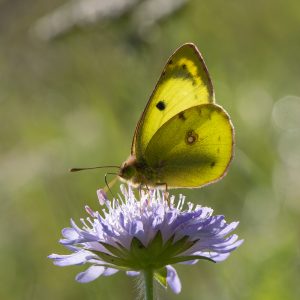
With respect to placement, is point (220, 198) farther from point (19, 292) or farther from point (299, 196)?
Answer: point (19, 292)

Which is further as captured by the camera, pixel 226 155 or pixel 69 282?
pixel 69 282

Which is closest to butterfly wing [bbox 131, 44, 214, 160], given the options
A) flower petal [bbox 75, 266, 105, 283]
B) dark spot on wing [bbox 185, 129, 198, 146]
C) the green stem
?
dark spot on wing [bbox 185, 129, 198, 146]

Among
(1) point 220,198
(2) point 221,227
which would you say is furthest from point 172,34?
(2) point 221,227

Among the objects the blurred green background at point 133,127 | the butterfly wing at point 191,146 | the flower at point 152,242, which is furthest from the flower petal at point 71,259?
the blurred green background at point 133,127

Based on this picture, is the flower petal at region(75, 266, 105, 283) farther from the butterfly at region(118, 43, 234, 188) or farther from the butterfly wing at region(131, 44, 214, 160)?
the butterfly wing at region(131, 44, 214, 160)

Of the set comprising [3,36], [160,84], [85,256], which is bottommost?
[85,256]

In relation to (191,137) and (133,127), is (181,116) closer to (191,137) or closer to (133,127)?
(191,137)

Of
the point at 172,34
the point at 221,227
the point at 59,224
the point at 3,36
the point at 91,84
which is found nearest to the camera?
the point at 221,227

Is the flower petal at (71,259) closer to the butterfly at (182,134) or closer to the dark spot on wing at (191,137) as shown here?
the butterfly at (182,134)
